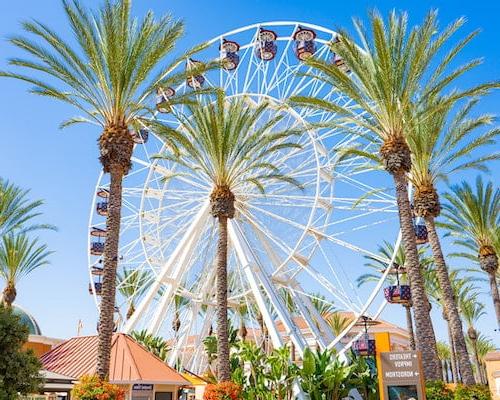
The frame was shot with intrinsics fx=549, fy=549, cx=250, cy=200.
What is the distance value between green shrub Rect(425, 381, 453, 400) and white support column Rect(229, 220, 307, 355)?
8581mm

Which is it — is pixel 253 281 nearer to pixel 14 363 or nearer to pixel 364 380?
pixel 364 380

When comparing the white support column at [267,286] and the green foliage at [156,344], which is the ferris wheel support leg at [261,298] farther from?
the green foliage at [156,344]

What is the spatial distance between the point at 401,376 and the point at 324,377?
775cm

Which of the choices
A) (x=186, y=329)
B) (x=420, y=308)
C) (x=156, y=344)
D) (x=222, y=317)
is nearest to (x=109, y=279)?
(x=222, y=317)

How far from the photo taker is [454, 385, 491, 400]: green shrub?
20.4 metres

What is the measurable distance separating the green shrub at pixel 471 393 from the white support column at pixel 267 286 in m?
7.16

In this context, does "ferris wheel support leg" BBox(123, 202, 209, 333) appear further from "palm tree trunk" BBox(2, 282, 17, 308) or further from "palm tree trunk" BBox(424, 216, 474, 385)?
"palm tree trunk" BBox(424, 216, 474, 385)

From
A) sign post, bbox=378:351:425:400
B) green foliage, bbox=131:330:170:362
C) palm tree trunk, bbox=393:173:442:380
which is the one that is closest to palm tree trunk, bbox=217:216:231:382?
sign post, bbox=378:351:425:400

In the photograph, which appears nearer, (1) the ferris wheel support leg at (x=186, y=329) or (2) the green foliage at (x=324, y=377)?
(2) the green foliage at (x=324, y=377)

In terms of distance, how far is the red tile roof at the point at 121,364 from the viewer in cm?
2009

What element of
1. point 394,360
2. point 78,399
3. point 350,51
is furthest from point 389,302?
point 78,399

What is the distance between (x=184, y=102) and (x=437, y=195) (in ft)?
38.0

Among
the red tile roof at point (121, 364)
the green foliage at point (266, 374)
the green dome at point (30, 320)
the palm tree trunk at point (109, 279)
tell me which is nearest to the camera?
the palm tree trunk at point (109, 279)

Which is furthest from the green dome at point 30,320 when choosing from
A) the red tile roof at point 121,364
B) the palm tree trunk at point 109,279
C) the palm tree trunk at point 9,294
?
the palm tree trunk at point 109,279
